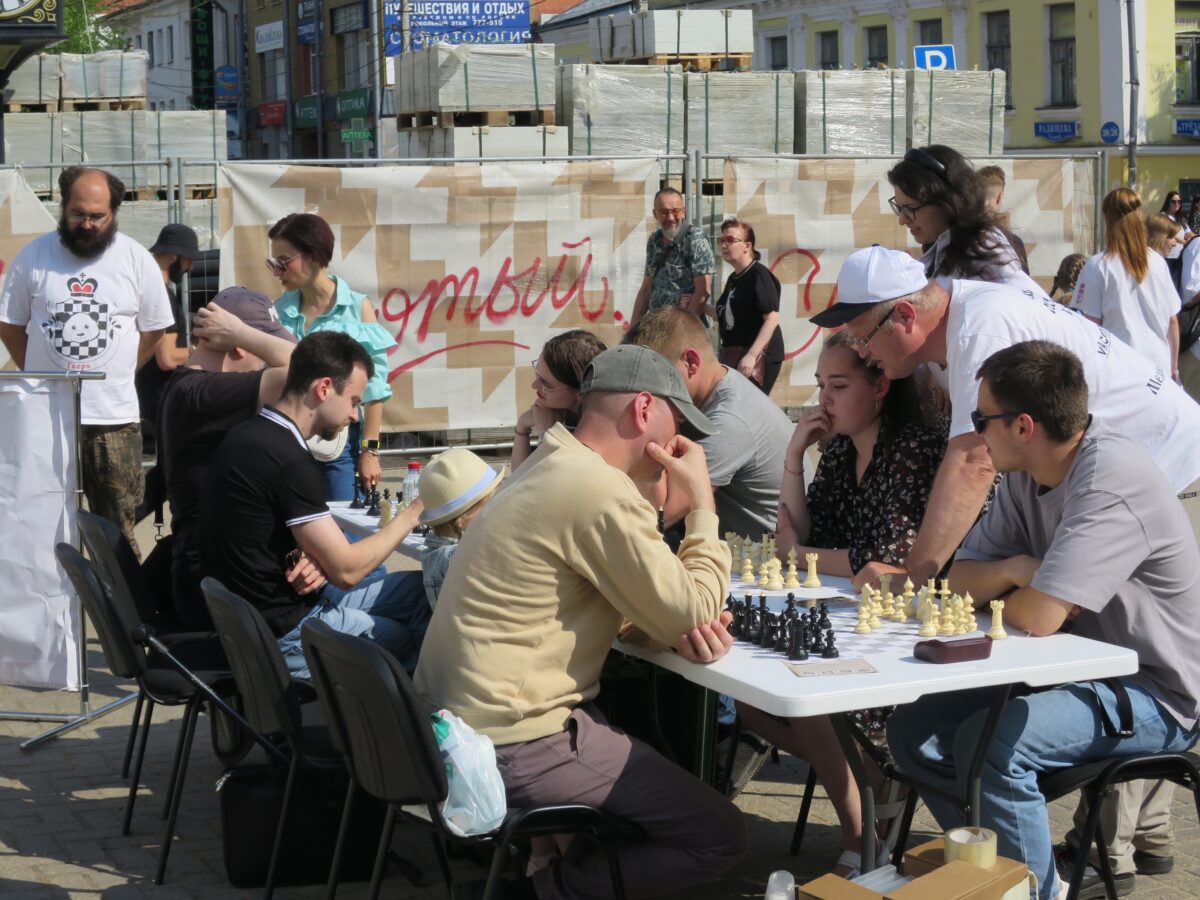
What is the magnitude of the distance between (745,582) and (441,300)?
6904 millimetres

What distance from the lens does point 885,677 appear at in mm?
3570

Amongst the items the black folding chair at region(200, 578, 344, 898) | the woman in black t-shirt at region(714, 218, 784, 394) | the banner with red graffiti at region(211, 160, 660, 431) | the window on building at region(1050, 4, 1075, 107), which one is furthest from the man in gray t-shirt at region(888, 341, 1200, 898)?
the window on building at region(1050, 4, 1075, 107)

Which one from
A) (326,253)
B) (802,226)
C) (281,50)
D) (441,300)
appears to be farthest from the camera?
(281,50)

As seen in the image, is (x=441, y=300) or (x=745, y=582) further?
(x=441, y=300)

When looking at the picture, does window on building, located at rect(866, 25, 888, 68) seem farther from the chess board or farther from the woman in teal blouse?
the chess board

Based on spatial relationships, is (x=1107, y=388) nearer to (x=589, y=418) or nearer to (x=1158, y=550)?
(x=1158, y=550)

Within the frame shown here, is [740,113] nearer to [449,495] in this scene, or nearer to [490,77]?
[490,77]

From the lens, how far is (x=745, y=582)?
15.1 feet

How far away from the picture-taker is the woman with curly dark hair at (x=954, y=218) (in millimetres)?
5129

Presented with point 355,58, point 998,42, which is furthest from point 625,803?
point 355,58

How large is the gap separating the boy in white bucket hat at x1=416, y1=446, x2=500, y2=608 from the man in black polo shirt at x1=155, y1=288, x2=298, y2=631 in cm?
90

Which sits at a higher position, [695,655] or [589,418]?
[589,418]

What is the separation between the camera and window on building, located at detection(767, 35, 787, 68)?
47.3 metres

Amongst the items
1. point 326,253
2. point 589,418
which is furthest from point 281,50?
point 589,418
